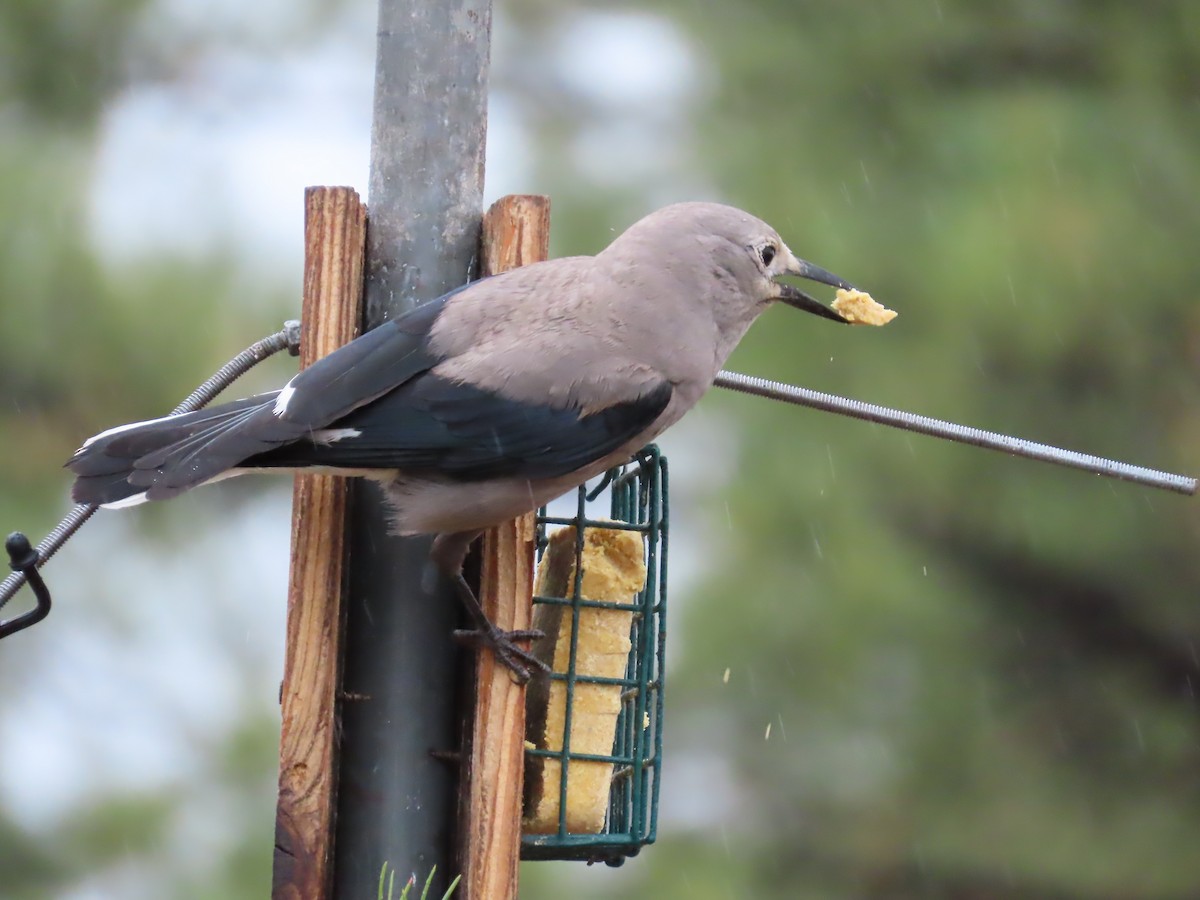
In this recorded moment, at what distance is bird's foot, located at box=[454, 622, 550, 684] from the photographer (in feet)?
9.36

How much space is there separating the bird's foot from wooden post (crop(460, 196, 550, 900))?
0.02m

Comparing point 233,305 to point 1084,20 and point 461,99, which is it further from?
point 1084,20

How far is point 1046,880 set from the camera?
6176mm

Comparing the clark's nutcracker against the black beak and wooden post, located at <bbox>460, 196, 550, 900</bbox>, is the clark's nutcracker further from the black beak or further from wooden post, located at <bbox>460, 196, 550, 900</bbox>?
the black beak

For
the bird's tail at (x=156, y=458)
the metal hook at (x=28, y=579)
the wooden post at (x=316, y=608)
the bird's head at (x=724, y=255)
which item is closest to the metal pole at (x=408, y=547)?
the wooden post at (x=316, y=608)

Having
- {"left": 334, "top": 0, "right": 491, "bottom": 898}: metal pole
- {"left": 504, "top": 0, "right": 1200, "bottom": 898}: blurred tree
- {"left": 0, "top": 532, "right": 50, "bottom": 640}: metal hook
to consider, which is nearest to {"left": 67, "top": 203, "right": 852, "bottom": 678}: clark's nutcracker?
{"left": 334, "top": 0, "right": 491, "bottom": 898}: metal pole

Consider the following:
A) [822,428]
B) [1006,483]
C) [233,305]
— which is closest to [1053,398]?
[1006,483]

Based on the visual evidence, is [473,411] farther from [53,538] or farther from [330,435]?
[53,538]

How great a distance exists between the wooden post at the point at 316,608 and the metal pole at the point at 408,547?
0.07 meters

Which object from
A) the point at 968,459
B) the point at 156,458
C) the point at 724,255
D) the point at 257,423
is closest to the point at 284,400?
the point at 257,423

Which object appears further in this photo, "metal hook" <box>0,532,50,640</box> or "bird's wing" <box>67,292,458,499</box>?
"bird's wing" <box>67,292,458,499</box>

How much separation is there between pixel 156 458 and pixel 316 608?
38 cm

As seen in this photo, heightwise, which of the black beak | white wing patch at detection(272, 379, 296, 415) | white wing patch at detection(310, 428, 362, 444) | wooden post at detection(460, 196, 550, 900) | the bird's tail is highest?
the black beak

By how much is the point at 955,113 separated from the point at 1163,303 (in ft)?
3.43
